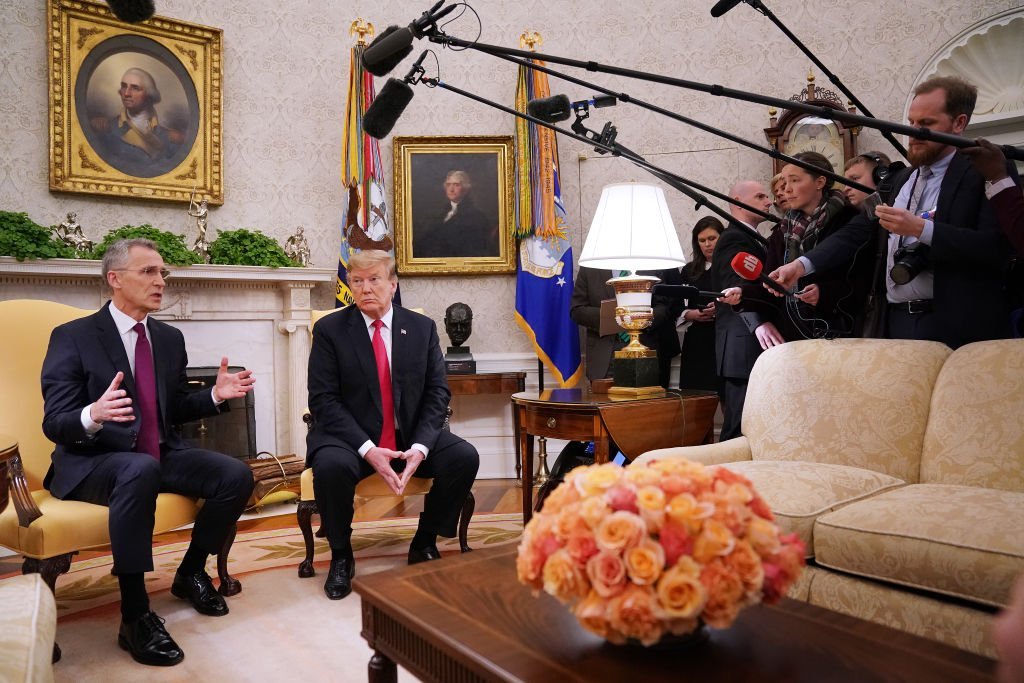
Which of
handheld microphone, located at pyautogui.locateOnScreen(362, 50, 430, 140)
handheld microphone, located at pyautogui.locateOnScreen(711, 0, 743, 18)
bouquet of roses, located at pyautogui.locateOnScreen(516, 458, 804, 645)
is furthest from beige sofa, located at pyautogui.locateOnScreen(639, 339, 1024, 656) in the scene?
handheld microphone, located at pyautogui.locateOnScreen(362, 50, 430, 140)

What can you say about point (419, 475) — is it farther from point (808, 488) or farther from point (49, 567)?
point (808, 488)

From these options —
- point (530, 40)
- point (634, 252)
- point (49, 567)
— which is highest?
point (530, 40)

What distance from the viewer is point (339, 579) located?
111 inches

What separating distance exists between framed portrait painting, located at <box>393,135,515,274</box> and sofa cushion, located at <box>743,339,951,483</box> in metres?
2.90

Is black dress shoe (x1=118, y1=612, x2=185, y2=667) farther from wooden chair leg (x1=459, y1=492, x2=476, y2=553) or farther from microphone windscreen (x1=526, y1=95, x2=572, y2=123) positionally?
microphone windscreen (x1=526, y1=95, x2=572, y2=123)

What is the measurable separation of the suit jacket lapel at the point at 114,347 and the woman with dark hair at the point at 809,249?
2.52 meters

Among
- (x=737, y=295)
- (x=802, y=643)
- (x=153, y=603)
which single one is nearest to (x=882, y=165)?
(x=737, y=295)

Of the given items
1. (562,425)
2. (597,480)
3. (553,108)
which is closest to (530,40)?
(553,108)

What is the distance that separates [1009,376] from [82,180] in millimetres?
4998

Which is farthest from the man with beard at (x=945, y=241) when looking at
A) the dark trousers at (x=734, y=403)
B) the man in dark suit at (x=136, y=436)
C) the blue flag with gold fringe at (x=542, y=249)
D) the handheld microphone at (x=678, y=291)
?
the blue flag with gold fringe at (x=542, y=249)

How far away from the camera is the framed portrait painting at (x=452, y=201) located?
5.37 meters

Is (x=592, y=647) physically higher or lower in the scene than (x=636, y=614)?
lower

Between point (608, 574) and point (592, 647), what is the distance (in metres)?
0.23

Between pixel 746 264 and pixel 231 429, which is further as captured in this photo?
pixel 231 429
